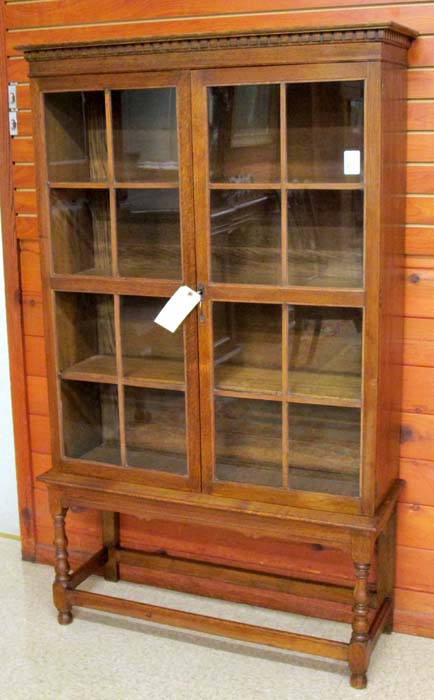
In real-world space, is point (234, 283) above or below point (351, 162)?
below

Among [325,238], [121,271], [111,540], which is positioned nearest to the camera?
[325,238]

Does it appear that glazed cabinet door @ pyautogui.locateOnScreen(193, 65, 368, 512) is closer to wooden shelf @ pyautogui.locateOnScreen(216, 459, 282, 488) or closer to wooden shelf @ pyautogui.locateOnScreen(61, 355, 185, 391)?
wooden shelf @ pyautogui.locateOnScreen(216, 459, 282, 488)

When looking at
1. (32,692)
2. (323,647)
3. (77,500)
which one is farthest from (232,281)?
(32,692)

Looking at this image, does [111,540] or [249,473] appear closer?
[249,473]

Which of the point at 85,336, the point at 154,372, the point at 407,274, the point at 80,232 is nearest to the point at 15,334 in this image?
the point at 85,336

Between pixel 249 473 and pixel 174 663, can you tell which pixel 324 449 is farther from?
pixel 174 663

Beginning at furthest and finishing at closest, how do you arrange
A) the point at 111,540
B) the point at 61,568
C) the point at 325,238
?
the point at 111,540 → the point at 61,568 → the point at 325,238

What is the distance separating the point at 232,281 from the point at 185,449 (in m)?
0.53

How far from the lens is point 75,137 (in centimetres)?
267

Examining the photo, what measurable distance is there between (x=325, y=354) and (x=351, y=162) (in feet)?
1.72

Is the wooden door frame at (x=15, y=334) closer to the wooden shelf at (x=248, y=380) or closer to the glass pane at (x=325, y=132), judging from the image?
the wooden shelf at (x=248, y=380)

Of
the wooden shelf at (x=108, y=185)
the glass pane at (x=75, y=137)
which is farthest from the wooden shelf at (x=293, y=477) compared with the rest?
the glass pane at (x=75, y=137)

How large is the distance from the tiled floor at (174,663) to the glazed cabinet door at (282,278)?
1.78ft

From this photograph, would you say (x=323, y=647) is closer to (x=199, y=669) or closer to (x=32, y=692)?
(x=199, y=669)
